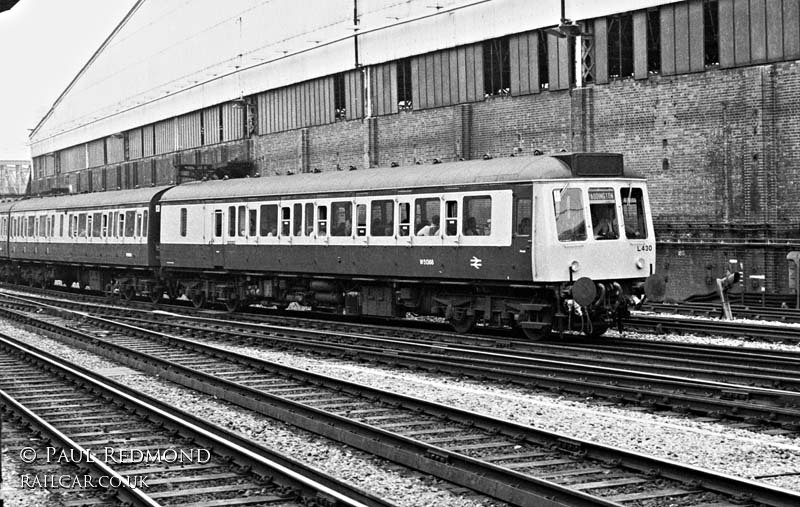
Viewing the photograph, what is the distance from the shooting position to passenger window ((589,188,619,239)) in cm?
1807

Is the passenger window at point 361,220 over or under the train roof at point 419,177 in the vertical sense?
under

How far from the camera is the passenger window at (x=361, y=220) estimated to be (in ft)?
71.0

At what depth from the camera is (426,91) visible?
37.6 meters

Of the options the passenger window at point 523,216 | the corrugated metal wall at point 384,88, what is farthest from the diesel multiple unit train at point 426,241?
the corrugated metal wall at point 384,88

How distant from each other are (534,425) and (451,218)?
8.60m

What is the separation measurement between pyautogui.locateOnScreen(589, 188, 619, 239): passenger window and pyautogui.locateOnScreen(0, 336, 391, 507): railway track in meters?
8.21

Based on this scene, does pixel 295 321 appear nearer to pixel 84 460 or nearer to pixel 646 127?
pixel 646 127

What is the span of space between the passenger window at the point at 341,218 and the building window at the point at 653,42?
1136 cm

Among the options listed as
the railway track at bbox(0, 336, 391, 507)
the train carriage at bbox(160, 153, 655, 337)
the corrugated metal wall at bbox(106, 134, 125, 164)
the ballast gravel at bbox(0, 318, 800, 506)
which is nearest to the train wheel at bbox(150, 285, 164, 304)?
the train carriage at bbox(160, 153, 655, 337)

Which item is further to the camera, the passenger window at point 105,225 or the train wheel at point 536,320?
the passenger window at point 105,225

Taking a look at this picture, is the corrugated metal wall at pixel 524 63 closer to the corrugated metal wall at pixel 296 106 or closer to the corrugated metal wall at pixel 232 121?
the corrugated metal wall at pixel 296 106

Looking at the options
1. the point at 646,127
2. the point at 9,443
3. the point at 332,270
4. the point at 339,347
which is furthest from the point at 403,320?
the point at 9,443

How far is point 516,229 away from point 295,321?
7.27 metres

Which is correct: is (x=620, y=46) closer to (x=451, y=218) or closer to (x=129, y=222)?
(x=451, y=218)
